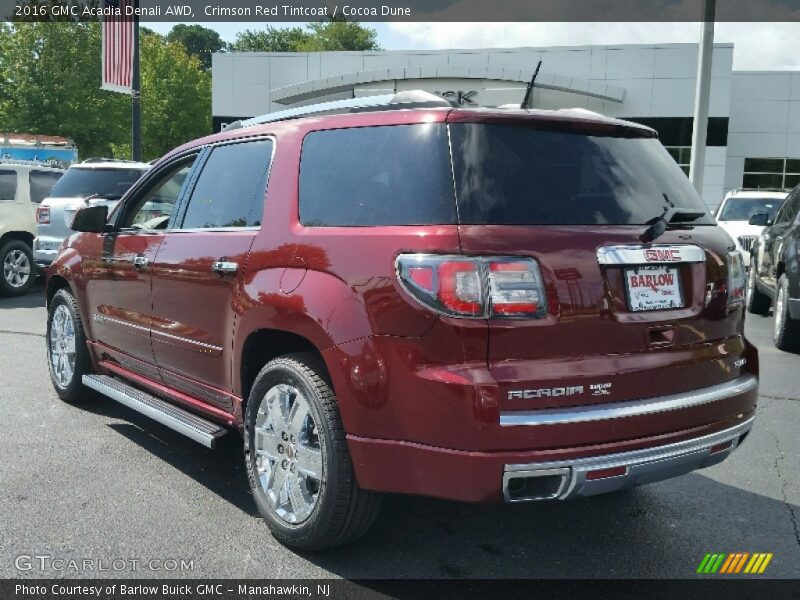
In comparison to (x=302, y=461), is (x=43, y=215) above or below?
above

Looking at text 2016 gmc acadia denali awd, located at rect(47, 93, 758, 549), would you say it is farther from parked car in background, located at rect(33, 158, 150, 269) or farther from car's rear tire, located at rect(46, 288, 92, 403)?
parked car in background, located at rect(33, 158, 150, 269)

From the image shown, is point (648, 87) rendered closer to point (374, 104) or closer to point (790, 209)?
point (790, 209)

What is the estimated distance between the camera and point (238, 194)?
3.97 metres

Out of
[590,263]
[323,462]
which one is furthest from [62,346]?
[590,263]

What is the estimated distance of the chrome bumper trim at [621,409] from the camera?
2768mm

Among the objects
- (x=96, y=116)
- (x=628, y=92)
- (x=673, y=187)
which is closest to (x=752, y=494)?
(x=673, y=187)

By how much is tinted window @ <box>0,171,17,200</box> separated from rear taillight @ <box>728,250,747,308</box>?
11213mm

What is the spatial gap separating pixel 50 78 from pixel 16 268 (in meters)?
25.8

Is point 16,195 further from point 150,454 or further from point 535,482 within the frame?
point 535,482

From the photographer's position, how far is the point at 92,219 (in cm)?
502

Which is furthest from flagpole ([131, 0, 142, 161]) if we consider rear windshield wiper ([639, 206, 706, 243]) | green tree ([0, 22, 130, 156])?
green tree ([0, 22, 130, 156])

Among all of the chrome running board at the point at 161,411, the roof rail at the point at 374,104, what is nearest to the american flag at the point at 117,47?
the chrome running board at the point at 161,411

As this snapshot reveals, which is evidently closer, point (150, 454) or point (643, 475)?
point (643, 475)

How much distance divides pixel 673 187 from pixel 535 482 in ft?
4.78
